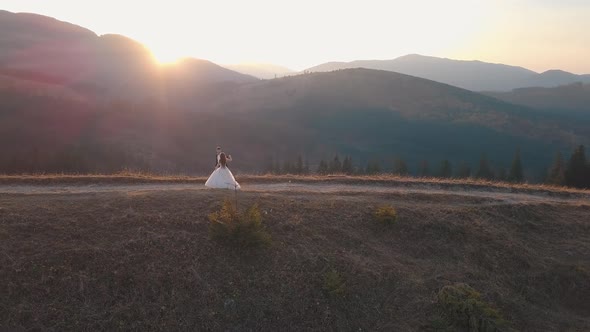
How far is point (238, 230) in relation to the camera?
11.8 metres

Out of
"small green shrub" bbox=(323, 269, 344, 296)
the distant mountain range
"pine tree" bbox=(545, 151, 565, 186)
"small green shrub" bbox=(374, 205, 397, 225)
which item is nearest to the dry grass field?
"small green shrub" bbox=(323, 269, 344, 296)

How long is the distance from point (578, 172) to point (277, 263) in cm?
4783

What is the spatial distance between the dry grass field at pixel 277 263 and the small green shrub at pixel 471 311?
23cm

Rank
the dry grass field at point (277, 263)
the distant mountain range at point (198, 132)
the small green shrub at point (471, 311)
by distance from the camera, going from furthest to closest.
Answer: the distant mountain range at point (198, 132)
the small green shrub at point (471, 311)
the dry grass field at point (277, 263)

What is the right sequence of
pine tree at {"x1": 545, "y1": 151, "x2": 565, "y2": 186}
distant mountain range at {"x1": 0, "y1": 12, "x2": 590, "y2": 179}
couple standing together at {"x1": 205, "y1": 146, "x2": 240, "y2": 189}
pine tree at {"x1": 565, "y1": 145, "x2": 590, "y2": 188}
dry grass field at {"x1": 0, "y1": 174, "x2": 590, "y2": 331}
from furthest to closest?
distant mountain range at {"x1": 0, "y1": 12, "x2": 590, "y2": 179} → pine tree at {"x1": 545, "y1": 151, "x2": 565, "y2": 186} → pine tree at {"x1": 565, "y1": 145, "x2": 590, "y2": 188} → couple standing together at {"x1": 205, "y1": 146, "x2": 240, "y2": 189} → dry grass field at {"x1": 0, "y1": 174, "x2": 590, "y2": 331}

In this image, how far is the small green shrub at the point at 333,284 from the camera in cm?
1100

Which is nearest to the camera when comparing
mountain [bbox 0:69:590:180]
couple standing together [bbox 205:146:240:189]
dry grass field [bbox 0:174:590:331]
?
dry grass field [bbox 0:174:590:331]

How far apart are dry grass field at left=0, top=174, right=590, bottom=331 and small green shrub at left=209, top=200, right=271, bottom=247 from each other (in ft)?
0.80

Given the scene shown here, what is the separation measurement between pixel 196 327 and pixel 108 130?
116153 mm

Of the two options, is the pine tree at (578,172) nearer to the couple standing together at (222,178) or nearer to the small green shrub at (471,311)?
the small green shrub at (471,311)

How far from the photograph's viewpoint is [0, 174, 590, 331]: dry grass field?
9891 millimetres

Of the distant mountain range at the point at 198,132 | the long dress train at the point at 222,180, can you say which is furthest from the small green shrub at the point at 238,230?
the distant mountain range at the point at 198,132

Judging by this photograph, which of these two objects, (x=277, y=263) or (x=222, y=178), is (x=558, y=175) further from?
(x=277, y=263)

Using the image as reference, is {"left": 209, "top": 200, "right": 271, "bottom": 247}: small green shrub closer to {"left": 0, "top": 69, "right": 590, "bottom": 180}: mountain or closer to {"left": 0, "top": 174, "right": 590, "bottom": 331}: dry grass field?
{"left": 0, "top": 174, "right": 590, "bottom": 331}: dry grass field
